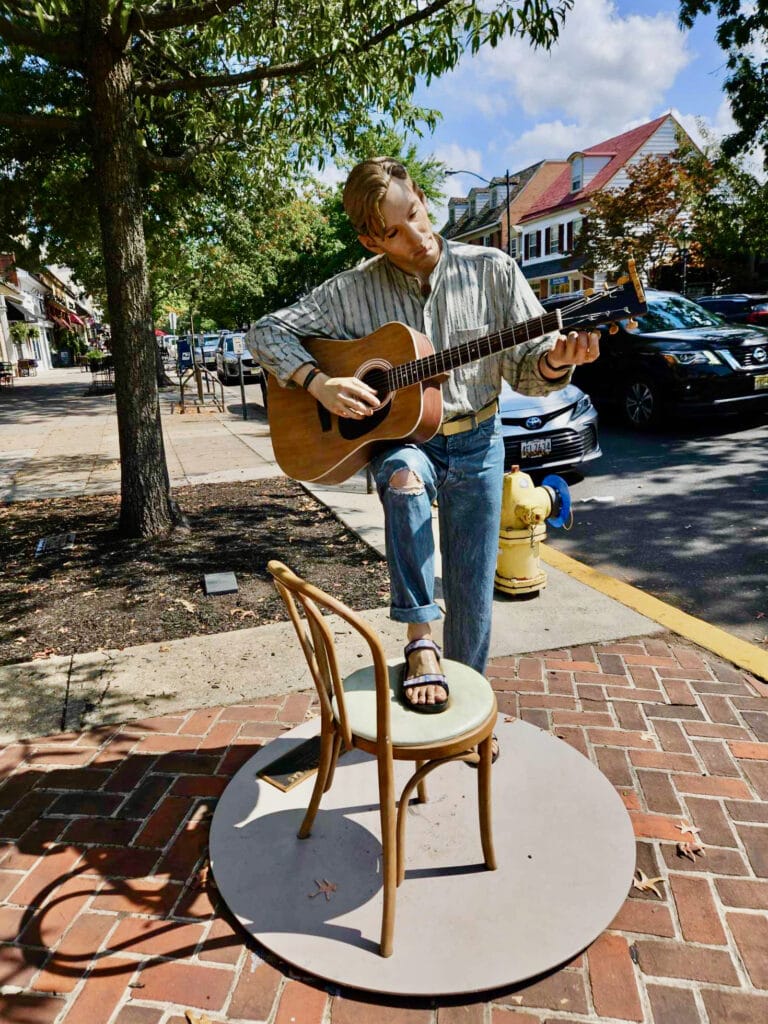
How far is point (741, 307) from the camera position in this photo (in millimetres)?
17500

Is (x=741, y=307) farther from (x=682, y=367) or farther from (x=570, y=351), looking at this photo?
(x=570, y=351)

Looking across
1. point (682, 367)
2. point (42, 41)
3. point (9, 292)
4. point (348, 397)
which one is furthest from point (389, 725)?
point (9, 292)

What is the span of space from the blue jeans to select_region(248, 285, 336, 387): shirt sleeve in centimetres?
45

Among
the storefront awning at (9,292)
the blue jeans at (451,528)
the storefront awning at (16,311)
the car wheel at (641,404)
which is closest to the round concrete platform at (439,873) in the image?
the blue jeans at (451,528)

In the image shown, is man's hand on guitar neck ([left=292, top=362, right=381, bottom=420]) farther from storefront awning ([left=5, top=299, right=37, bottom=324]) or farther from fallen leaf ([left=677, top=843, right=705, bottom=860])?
storefront awning ([left=5, top=299, right=37, bottom=324])

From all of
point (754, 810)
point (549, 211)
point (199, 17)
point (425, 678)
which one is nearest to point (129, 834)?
point (425, 678)

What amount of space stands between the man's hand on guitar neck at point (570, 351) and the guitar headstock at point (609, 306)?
0.03 metres

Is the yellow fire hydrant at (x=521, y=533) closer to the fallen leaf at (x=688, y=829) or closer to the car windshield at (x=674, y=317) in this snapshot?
the fallen leaf at (x=688, y=829)

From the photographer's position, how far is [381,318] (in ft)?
8.02

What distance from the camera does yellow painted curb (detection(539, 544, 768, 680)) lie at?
3.54 meters

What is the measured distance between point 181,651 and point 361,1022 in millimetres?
2444

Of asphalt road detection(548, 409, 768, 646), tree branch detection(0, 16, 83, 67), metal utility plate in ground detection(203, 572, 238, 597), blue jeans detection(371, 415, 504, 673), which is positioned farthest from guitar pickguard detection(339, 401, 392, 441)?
tree branch detection(0, 16, 83, 67)

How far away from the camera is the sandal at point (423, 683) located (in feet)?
6.66

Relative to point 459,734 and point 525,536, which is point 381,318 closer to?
point 459,734
